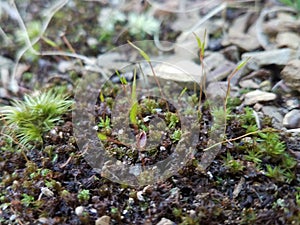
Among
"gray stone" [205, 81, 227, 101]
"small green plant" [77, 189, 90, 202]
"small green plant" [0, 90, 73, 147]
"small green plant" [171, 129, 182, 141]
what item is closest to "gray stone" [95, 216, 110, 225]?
"small green plant" [77, 189, 90, 202]

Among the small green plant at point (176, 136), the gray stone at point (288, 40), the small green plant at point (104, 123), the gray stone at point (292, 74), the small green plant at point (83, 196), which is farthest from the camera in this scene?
the gray stone at point (288, 40)

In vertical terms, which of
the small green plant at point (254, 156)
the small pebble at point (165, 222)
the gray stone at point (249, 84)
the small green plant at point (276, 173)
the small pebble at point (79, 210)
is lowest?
the small pebble at point (165, 222)

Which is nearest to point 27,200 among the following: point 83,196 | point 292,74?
point 83,196

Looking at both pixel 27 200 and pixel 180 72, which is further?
pixel 180 72

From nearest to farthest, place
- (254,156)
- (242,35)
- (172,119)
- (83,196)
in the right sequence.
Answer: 1. (83,196)
2. (254,156)
3. (172,119)
4. (242,35)

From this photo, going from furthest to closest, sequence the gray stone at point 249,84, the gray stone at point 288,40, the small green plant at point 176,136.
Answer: the gray stone at point 288,40 < the gray stone at point 249,84 < the small green plant at point 176,136

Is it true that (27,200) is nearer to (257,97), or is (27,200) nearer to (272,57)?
(257,97)

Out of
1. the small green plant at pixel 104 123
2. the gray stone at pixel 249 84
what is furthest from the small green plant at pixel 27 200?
the gray stone at pixel 249 84

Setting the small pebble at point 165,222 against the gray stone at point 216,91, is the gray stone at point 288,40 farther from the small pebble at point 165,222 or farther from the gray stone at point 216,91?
the small pebble at point 165,222
